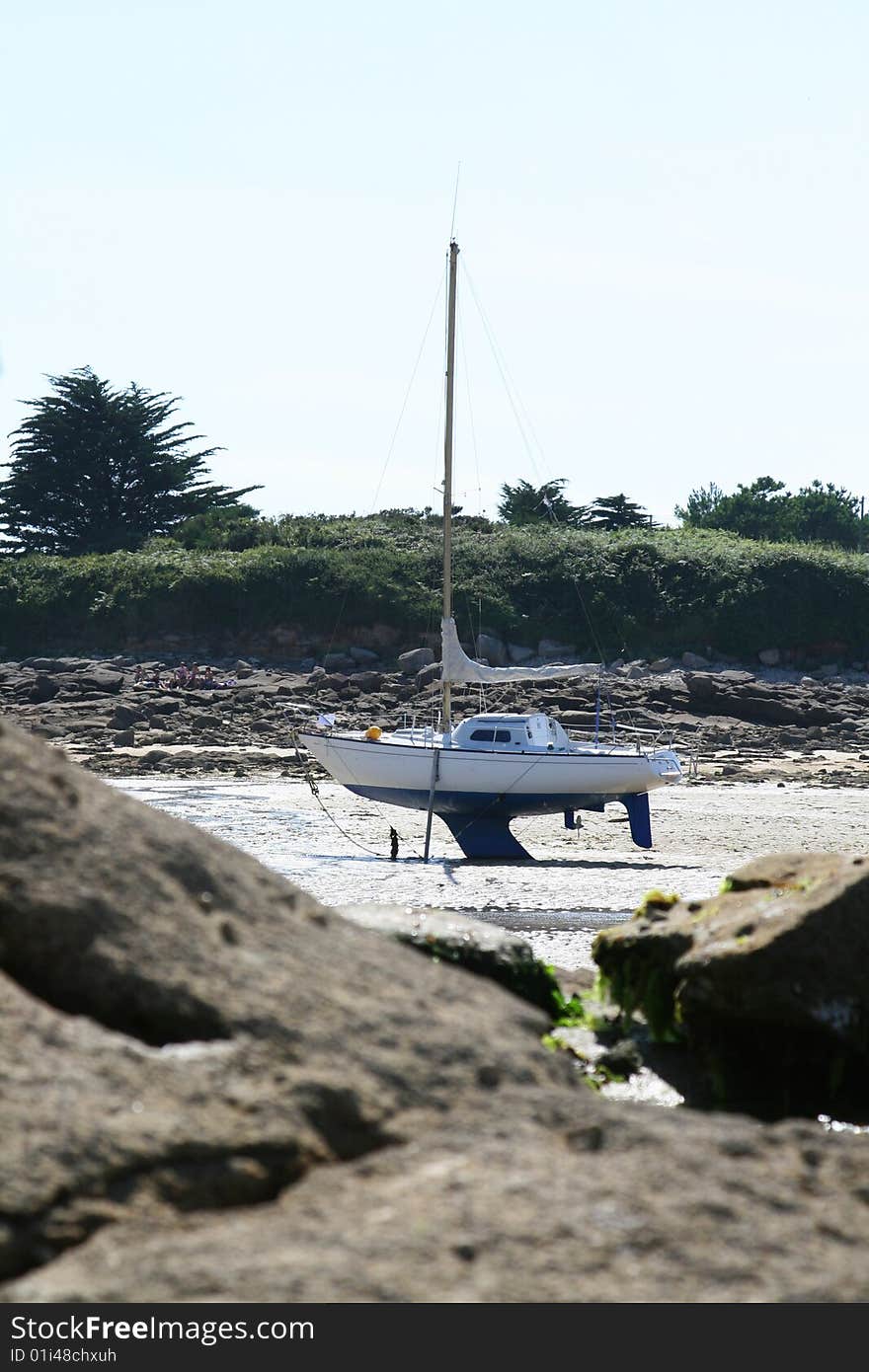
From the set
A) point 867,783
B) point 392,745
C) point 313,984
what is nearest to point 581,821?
point 392,745

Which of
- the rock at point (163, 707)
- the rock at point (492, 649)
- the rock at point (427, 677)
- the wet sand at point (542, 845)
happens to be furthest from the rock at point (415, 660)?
the wet sand at point (542, 845)

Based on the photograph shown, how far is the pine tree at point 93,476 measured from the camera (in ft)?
196

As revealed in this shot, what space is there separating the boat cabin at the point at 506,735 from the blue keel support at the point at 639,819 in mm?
1462

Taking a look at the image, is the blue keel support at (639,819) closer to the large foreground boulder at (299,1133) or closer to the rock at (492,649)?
the large foreground boulder at (299,1133)

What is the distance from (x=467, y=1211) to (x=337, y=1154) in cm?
53

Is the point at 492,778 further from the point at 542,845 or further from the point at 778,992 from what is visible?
the point at 778,992

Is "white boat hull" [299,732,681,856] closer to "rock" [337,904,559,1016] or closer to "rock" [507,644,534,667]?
"rock" [337,904,559,1016]

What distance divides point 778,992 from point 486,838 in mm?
15193

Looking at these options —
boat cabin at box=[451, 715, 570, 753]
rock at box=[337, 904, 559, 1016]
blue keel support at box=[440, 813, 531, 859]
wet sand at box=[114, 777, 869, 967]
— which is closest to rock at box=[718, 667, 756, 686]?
wet sand at box=[114, 777, 869, 967]

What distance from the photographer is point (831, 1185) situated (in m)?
3.73

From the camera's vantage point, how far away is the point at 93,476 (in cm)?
6044

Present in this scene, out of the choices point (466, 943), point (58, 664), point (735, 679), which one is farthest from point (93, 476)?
point (466, 943)

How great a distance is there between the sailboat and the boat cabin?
17 millimetres

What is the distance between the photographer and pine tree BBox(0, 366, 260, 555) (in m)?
59.9
